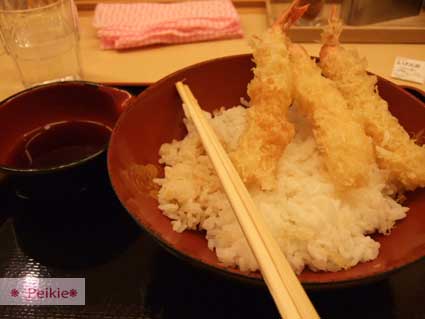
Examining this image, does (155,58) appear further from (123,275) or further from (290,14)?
(123,275)

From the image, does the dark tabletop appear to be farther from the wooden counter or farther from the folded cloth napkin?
the folded cloth napkin

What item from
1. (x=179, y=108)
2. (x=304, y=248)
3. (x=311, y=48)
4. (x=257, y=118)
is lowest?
(x=304, y=248)

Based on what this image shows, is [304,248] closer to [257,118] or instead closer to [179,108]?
[257,118]

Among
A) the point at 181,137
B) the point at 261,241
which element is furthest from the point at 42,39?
the point at 261,241

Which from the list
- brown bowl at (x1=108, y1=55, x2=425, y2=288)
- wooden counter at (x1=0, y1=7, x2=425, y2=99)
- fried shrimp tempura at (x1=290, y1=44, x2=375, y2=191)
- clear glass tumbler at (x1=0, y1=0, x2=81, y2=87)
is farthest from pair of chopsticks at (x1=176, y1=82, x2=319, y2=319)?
clear glass tumbler at (x1=0, y1=0, x2=81, y2=87)

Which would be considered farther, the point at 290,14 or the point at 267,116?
the point at 290,14

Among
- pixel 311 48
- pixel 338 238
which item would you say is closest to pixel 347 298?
pixel 338 238
